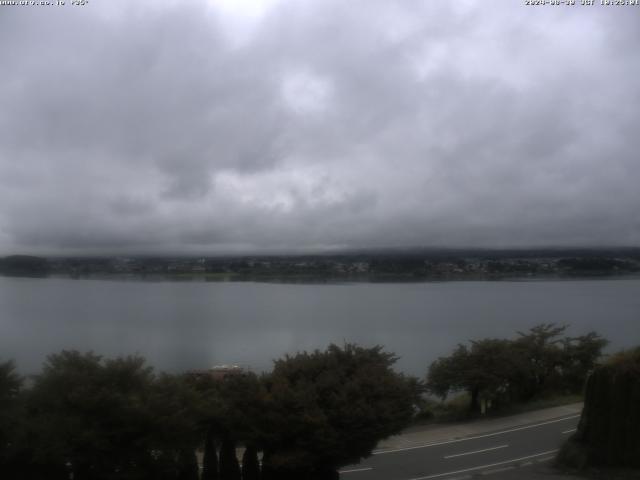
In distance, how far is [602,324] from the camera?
67.6m

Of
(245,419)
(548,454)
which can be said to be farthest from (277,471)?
(548,454)

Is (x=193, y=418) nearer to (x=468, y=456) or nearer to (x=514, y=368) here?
(x=468, y=456)

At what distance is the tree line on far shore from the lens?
1205 centimetres

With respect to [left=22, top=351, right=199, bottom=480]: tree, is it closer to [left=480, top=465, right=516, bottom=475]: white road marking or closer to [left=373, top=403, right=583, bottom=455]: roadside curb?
[left=480, top=465, right=516, bottom=475]: white road marking

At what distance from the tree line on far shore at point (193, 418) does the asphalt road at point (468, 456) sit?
298 cm

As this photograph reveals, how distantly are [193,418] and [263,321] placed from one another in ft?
181

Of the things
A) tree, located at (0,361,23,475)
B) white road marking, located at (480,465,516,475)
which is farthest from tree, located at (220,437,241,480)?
white road marking, located at (480,465,516,475)

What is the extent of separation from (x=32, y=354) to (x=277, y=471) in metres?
29.6

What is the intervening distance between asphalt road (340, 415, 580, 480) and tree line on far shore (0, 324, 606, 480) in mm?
2980

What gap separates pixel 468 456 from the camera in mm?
19281

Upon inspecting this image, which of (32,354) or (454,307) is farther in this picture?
(454,307)

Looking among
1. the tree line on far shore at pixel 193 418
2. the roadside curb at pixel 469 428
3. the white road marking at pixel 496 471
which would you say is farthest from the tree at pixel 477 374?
the tree line on far shore at pixel 193 418

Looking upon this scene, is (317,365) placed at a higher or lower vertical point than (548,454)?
higher

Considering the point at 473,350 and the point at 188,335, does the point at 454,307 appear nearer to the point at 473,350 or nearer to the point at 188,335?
the point at 188,335
